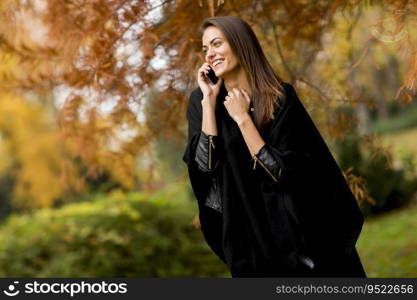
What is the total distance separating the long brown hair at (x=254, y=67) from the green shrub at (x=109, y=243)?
14.0 feet

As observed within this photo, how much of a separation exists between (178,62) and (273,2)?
1034 mm

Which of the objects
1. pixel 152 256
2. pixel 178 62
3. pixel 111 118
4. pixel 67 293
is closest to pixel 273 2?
pixel 178 62

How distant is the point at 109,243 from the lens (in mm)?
7531

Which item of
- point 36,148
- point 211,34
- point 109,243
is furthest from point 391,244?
point 36,148

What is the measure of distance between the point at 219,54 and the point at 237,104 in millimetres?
250

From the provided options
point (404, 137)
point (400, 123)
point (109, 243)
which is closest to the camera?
point (109, 243)

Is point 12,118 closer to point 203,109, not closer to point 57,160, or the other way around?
point 57,160

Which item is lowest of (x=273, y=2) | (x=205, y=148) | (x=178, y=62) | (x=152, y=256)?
(x=152, y=256)

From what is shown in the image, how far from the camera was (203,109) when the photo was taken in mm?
2508

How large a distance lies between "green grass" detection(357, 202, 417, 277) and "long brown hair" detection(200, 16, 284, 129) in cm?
414

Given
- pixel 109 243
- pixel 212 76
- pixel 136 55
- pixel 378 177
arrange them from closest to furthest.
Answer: pixel 212 76
pixel 136 55
pixel 109 243
pixel 378 177

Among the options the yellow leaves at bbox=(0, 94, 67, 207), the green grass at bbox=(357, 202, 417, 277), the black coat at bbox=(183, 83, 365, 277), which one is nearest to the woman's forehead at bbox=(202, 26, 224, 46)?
the black coat at bbox=(183, 83, 365, 277)

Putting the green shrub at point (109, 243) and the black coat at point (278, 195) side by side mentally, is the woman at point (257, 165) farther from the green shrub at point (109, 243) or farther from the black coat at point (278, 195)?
the green shrub at point (109, 243)

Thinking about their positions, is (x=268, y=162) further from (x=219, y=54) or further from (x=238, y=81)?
(x=219, y=54)
